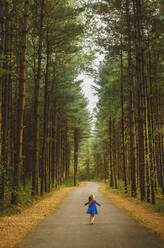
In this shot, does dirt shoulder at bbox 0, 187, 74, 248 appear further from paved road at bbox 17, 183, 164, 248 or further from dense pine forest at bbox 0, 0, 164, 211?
dense pine forest at bbox 0, 0, 164, 211

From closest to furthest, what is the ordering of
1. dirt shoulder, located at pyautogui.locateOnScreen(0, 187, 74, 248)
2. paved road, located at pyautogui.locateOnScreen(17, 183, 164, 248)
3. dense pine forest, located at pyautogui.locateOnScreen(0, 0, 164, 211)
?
paved road, located at pyautogui.locateOnScreen(17, 183, 164, 248) < dirt shoulder, located at pyautogui.locateOnScreen(0, 187, 74, 248) < dense pine forest, located at pyautogui.locateOnScreen(0, 0, 164, 211)

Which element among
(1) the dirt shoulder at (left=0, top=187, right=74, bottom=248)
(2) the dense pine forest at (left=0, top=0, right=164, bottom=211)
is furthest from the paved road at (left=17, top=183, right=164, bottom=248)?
(2) the dense pine forest at (left=0, top=0, right=164, bottom=211)

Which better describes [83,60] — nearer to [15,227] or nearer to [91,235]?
[15,227]

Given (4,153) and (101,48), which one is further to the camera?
(101,48)

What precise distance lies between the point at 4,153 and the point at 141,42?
9.13 m

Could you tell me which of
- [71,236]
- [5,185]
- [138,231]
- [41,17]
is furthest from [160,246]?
[41,17]

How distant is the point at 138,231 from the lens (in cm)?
719

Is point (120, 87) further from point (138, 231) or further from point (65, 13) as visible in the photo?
point (138, 231)

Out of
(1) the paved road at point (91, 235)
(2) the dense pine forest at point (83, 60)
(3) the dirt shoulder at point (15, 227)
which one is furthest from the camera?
(2) the dense pine forest at point (83, 60)

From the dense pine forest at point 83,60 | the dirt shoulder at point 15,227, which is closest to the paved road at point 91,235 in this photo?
the dirt shoulder at point 15,227

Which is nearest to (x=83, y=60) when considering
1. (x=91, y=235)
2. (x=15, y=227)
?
(x=15, y=227)

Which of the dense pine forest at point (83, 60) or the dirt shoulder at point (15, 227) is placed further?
the dense pine forest at point (83, 60)

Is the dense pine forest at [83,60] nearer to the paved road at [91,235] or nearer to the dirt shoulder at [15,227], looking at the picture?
the dirt shoulder at [15,227]

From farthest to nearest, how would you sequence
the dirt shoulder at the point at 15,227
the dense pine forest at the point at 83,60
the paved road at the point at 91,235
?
the dense pine forest at the point at 83,60, the dirt shoulder at the point at 15,227, the paved road at the point at 91,235
